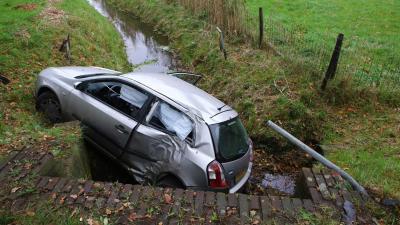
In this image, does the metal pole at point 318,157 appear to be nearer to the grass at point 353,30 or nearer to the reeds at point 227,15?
the grass at point 353,30

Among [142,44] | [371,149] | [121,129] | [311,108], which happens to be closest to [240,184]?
[121,129]

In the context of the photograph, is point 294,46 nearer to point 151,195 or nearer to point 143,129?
point 143,129

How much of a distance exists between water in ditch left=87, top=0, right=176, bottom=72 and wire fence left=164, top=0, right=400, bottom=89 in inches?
90.4

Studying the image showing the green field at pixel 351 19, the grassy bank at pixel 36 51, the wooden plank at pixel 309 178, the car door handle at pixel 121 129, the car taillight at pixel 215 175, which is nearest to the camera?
the wooden plank at pixel 309 178

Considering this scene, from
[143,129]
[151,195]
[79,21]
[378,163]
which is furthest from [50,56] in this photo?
[378,163]

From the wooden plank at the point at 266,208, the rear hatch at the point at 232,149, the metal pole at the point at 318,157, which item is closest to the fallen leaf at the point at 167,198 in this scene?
the wooden plank at the point at 266,208

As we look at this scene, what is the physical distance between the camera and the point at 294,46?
11586mm

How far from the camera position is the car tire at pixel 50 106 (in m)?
7.57

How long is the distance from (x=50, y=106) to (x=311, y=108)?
19.3 feet

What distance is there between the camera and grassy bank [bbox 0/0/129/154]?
21.8ft

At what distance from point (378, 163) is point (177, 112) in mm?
3637

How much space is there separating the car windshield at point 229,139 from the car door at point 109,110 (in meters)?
1.32

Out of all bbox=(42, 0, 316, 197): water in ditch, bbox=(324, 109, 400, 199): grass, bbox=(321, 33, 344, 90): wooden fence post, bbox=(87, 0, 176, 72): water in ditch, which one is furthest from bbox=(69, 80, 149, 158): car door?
bbox=(87, 0, 176, 72): water in ditch

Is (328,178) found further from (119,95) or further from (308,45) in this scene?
(308,45)
